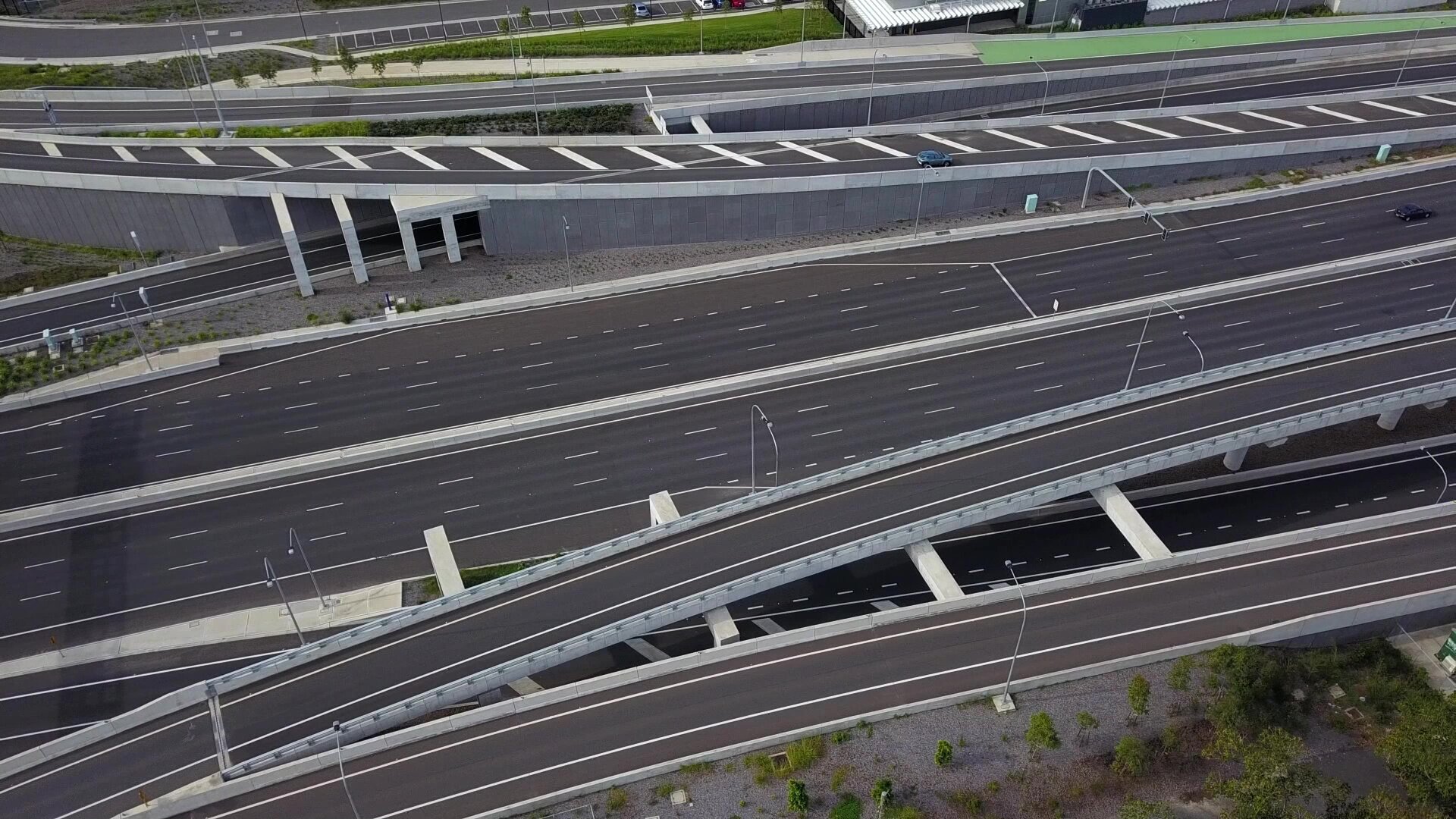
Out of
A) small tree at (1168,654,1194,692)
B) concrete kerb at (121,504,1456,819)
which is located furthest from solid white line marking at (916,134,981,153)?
small tree at (1168,654,1194,692)

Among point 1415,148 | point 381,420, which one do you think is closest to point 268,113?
point 381,420

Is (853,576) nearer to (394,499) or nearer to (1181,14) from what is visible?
(394,499)

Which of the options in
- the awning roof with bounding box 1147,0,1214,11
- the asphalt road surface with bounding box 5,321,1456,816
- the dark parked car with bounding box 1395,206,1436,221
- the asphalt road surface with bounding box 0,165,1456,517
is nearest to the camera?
the asphalt road surface with bounding box 5,321,1456,816

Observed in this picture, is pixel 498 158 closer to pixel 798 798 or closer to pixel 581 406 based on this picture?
pixel 581 406

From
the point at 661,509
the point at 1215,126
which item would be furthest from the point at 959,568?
the point at 1215,126

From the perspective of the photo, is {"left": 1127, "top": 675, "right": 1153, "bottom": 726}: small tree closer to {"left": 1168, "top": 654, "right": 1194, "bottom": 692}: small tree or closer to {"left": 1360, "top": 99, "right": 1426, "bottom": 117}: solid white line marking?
{"left": 1168, "top": 654, "right": 1194, "bottom": 692}: small tree

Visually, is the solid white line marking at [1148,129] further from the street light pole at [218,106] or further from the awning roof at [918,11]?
the street light pole at [218,106]

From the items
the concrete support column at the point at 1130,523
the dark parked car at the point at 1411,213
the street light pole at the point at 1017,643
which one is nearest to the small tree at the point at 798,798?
the street light pole at the point at 1017,643
